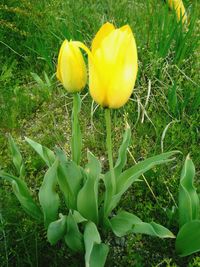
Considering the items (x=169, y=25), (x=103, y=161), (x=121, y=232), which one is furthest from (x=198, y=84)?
(x=121, y=232)

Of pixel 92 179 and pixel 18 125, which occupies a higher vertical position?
pixel 92 179

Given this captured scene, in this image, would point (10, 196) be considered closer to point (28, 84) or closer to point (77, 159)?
point (77, 159)

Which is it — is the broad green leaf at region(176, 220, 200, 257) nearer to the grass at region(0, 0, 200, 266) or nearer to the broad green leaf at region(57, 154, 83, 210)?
the grass at region(0, 0, 200, 266)

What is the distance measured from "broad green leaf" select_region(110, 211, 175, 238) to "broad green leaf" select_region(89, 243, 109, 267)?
0.09 m

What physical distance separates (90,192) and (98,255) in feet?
0.62

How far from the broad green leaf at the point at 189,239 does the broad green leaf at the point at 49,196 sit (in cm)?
42

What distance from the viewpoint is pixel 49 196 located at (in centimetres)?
146

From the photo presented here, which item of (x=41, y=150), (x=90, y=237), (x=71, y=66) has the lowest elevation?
(x=90, y=237)

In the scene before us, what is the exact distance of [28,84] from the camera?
2.52 m

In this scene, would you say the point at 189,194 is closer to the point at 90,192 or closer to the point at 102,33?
the point at 90,192

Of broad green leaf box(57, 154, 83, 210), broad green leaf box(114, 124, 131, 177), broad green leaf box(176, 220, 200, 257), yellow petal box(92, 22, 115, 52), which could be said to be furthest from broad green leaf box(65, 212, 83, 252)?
yellow petal box(92, 22, 115, 52)

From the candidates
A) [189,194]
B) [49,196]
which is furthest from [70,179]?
[189,194]

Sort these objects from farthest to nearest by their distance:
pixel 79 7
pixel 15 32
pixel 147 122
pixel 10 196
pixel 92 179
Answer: pixel 79 7 → pixel 15 32 → pixel 147 122 → pixel 10 196 → pixel 92 179

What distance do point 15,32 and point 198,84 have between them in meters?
1.11
